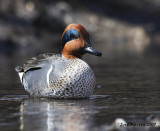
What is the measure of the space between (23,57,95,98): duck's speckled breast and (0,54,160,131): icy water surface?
124 millimetres

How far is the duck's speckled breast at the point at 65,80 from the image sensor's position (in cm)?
710

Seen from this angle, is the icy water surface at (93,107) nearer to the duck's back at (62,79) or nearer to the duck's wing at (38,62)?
the duck's back at (62,79)

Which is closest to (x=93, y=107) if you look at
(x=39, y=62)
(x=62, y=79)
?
(x=62, y=79)

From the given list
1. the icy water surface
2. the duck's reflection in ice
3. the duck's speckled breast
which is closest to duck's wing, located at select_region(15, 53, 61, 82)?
the duck's speckled breast

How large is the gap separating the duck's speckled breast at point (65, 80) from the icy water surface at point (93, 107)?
124 mm

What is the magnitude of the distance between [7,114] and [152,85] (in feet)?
11.4

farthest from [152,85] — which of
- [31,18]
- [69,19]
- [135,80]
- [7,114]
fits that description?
[69,19]

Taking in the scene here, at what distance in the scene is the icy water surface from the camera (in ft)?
17.3

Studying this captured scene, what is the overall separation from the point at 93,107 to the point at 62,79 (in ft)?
2.87

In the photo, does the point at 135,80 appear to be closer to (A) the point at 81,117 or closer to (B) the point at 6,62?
(A) the point at 81,117

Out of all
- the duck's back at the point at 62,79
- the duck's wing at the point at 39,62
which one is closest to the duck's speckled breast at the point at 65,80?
the duck's back at the point at 62,79

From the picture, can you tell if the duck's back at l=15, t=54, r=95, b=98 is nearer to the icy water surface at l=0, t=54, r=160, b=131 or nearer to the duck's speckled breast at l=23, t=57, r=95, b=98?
the duck's speckled breast at l=23, t=57, r=95, b=98

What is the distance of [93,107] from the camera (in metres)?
6.45

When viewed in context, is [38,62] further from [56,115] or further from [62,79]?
[56,115]
